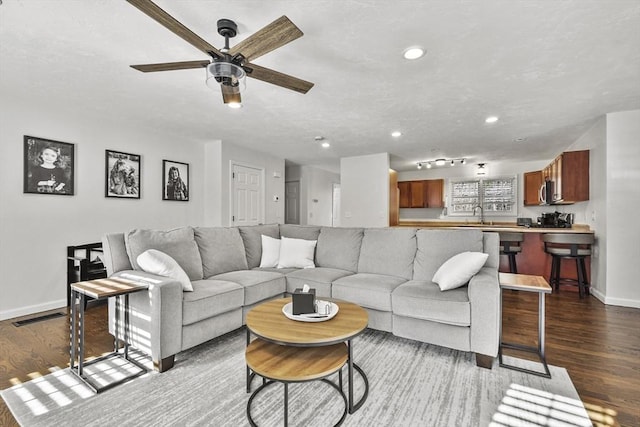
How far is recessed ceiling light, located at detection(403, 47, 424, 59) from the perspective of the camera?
7.69 ft

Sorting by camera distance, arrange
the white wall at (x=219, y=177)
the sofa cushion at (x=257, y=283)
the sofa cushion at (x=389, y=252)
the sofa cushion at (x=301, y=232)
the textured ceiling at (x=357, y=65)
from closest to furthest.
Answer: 1. the textured ceiling at (x=357, y=65)
2. the sofa cushion at (x=257, y=283)
3. the sofa cushion at (x=389, y=252)
4. the sofa cushion at (x=301, y=232)
5. the white wall at (x=219, y=177)

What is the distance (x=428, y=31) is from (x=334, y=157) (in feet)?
15.4

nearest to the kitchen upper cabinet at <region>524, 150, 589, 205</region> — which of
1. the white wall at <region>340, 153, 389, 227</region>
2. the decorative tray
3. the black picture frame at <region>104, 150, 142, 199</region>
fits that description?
the white wall at <region>340, 153, 389, 227</region>

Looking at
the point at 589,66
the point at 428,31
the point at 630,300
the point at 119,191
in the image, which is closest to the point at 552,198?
the point at 630,300

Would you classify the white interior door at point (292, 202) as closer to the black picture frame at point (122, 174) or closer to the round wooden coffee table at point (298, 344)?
the black picture frame at point (122, 174)

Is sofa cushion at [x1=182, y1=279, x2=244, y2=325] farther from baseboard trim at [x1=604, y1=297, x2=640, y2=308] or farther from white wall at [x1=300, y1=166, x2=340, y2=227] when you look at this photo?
white wall at [x1=300, y1=166, x2=340, y2=227]

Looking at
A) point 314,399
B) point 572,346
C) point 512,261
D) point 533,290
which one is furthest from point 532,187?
point 314,399

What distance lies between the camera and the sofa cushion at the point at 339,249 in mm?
3443

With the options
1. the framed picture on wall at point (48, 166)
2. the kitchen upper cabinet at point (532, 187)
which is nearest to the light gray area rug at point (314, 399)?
the framed picture on wall at point (48, 166)

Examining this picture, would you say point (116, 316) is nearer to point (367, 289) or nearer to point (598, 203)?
point (367, 289)

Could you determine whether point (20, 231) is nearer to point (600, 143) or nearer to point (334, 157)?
point (334, 157)

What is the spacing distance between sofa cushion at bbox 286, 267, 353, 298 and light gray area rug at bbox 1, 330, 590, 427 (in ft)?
2.63

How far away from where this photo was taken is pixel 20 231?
3438 millimetres

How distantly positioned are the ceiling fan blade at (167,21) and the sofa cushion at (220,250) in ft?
6.25
